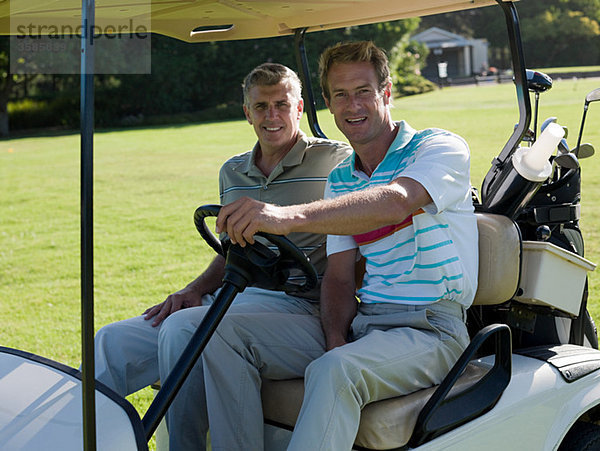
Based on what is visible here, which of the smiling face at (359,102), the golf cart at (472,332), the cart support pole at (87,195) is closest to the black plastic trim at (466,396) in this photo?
the golf cart at (472,332)

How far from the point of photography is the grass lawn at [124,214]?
5531mm

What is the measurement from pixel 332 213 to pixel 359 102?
588 mm

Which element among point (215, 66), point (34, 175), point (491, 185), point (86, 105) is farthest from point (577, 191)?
point (215, 66)

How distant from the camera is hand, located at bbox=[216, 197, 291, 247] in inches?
70.4

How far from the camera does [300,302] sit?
2.58 metres

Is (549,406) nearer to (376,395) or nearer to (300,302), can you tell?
(376,395)

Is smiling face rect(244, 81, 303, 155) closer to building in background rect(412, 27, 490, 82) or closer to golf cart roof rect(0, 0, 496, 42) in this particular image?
golf cart roof rect(0, 0, 496, 42)

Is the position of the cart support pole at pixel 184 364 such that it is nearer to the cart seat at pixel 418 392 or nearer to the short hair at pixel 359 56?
the cart seat at pixel 418 392

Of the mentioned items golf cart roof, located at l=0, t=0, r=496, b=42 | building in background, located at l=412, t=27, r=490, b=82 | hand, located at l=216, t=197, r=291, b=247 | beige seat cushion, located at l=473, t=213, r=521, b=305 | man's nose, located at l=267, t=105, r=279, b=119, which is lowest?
beige seat cushion, located at l=473, t=213, r=521, b=305

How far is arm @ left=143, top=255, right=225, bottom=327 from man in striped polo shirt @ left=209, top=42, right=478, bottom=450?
508 mm

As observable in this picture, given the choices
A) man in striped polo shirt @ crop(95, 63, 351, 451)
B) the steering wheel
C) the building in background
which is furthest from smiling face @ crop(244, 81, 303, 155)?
the building in background

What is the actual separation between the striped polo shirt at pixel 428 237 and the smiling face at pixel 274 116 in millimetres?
599

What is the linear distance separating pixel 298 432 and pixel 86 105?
903mm

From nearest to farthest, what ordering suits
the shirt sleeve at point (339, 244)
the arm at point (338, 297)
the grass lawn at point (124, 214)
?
the arm at point (338, 297) < the shirt sleeve at point (339, 244) < the grass lawn at point (124, 214)
